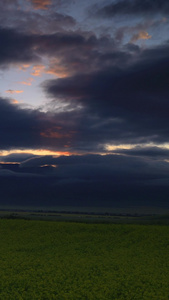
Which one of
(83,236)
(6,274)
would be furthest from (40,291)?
(83,236)

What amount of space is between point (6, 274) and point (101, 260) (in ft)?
37.7

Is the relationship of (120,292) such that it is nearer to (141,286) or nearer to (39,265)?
(141,286)

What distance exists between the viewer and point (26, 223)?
67250mm

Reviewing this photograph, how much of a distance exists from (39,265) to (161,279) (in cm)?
1243

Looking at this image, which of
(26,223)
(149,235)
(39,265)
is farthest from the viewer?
(26,223)

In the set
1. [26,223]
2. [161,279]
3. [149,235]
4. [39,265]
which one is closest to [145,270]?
[161,279]

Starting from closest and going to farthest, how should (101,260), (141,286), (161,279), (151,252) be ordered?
(141,286)
(161,279)
(101,260)
(151,252)

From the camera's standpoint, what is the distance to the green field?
2484 centimetres

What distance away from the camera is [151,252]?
42.1 m

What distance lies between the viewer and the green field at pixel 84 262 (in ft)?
81.5

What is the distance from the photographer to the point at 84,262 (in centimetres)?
3512

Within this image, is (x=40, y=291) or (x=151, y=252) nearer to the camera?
(x=40, y=291)

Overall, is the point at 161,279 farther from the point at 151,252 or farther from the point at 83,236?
the point at 83,236

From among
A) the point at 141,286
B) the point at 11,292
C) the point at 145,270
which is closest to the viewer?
the point at 11,292
